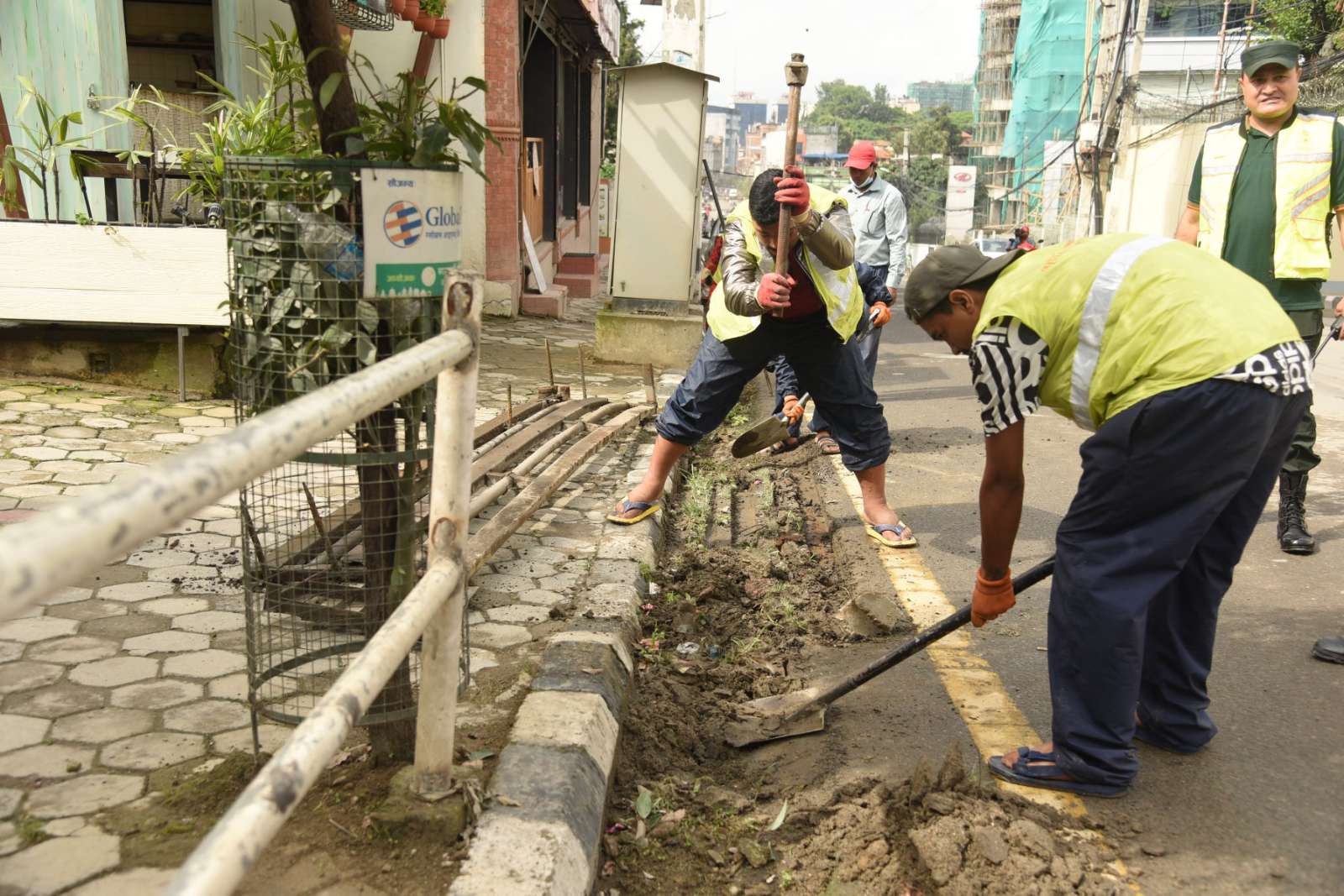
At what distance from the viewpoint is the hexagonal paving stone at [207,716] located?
291cm

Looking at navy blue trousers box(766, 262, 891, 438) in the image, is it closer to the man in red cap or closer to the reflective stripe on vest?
the man in red cap

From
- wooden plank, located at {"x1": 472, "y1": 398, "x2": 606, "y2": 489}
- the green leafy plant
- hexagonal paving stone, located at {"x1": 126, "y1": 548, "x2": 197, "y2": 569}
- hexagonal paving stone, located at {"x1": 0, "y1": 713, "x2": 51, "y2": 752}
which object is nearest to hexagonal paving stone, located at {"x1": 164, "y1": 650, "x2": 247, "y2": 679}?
hexagonal paving stone, located at {"x1": 0, "y1": 713, "x2": 51, "y2": 752}

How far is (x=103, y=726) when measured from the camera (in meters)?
2.88

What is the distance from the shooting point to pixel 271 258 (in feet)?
7.96

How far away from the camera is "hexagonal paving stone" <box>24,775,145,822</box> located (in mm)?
2473

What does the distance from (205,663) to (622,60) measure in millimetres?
25685

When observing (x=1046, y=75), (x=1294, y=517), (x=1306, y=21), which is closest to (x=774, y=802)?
(x=1294, y=517)

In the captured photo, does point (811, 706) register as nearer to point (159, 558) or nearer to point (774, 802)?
point (774, 802)

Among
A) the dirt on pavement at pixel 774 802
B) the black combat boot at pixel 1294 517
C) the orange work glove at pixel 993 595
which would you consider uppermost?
the orange work glove at pixel 993 595

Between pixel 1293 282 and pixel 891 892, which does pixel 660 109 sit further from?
pixel 891 892

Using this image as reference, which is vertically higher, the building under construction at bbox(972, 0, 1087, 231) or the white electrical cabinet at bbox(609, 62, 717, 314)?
the building under construction at bbox(972, 0, 1087, 231)

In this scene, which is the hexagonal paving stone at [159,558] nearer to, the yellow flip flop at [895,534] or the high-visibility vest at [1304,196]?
the yellow flip flop at [895,534]

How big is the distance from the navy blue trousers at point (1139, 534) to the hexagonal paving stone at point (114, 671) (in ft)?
8.38

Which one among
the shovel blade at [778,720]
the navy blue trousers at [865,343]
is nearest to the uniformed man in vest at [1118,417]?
the shovel blade at [778,720]
